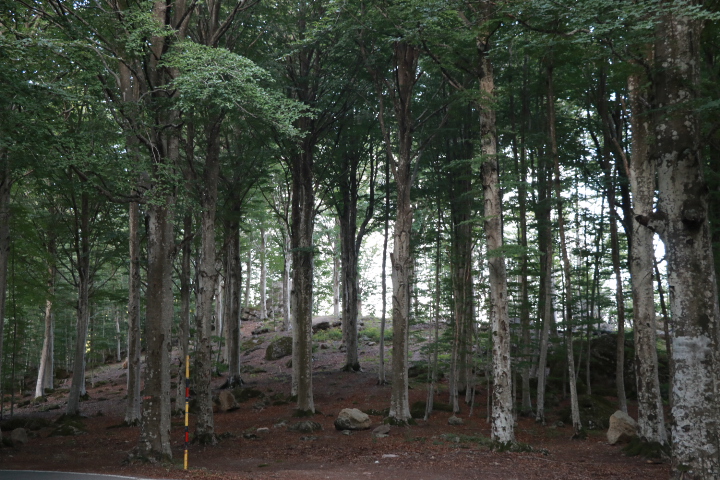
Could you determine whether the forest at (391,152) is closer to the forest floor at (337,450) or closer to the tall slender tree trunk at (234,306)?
the tall slender tree trunk at (234,306)

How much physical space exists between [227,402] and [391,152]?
1192 centimetres

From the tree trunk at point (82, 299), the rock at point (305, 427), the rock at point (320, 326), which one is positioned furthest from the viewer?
the rock at point (320, 326)

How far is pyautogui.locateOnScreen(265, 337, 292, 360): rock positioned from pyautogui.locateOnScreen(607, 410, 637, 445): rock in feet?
70.0

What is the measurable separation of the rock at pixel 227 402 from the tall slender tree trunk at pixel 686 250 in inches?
651

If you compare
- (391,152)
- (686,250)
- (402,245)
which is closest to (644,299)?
(686,250)

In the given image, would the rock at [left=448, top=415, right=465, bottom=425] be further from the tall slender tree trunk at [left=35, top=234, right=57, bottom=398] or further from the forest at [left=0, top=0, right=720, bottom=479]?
the tall slender tree trunk at [left=35, top=234, right=57, bottom=398]

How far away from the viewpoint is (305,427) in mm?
14945

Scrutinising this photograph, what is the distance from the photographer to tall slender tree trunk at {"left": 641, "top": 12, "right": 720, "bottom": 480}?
656 cm

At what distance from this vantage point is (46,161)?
344 inches

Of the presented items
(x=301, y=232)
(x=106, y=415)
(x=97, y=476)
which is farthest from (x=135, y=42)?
(x=106, y=415)

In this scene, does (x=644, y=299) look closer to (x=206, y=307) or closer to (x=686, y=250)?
(x=686, y=250)

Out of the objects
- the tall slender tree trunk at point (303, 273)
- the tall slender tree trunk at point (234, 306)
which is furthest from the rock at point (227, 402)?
the tall slender tree trunk at point (303, 273)

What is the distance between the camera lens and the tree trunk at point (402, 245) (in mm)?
14617

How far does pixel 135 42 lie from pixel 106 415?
18.2m
